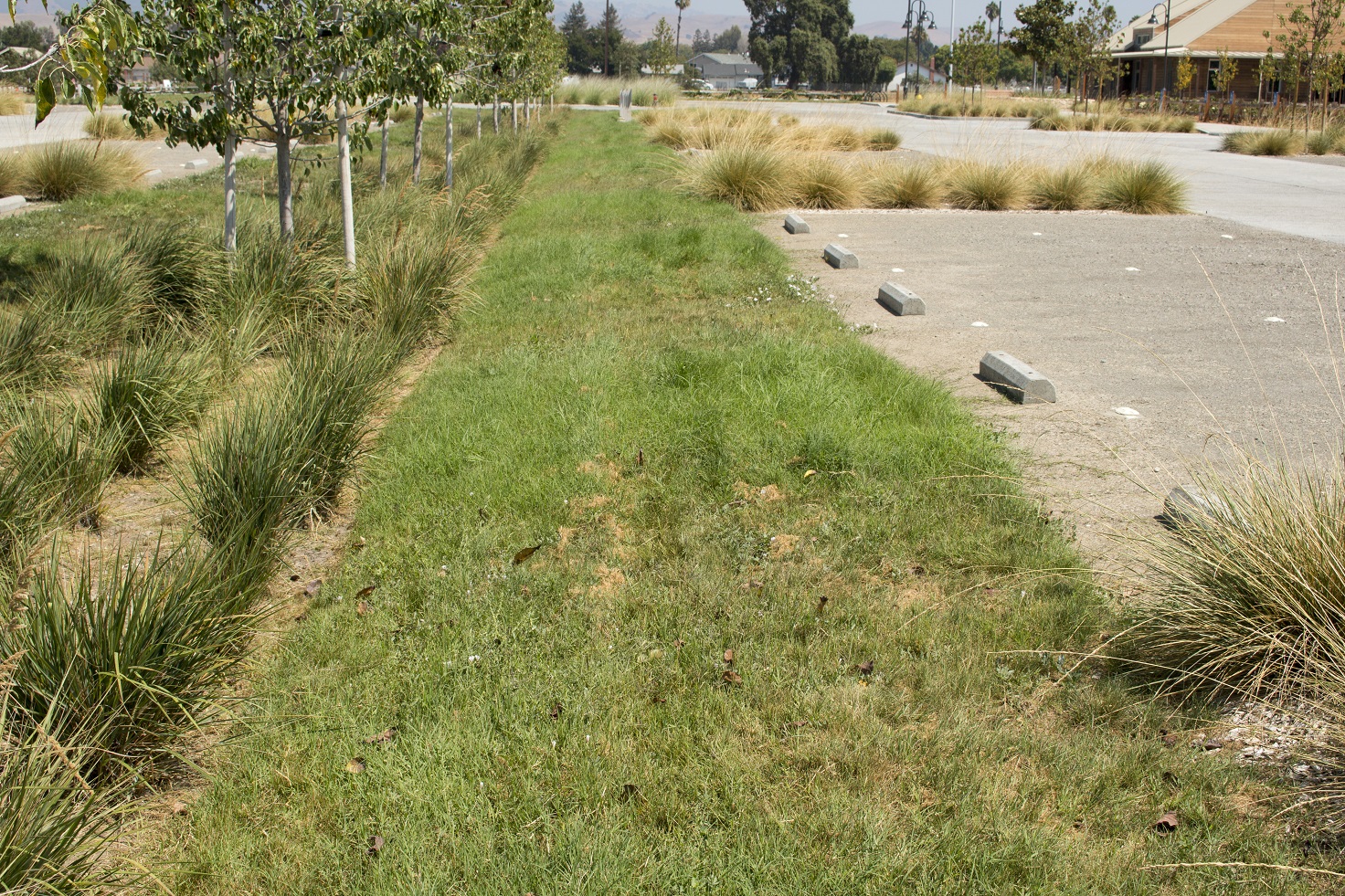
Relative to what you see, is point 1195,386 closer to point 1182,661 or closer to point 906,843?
point 1182,661

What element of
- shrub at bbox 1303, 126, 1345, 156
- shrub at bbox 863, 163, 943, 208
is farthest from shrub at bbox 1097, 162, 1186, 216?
shrub at bbox 1303, 126, 1345, 156

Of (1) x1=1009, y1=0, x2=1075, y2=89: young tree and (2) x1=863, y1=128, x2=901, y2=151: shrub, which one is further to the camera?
(1) x1=1009, y1=0, x2=1075, y2=89: young tree

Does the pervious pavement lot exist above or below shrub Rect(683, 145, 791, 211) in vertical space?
below

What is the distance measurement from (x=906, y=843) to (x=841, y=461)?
8.39ft

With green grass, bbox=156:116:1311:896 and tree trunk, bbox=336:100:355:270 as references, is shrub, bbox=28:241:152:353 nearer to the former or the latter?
tree trunk, bbox=336:100:355:270

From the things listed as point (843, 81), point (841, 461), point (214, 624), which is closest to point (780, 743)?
point (214, 624)

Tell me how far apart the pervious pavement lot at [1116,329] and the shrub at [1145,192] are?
86cm

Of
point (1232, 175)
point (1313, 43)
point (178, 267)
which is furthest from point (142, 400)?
point (1313, 43)

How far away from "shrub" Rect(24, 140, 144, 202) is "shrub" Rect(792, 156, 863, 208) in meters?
9.98

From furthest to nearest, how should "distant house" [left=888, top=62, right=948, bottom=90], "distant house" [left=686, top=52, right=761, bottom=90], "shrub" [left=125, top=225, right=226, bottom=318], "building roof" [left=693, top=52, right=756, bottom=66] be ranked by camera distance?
"building roof" [left=693, top=52, right=756, bottom=66] < "distant house" [left=686, top=52, right=761, bottom=90] < "distant house" [left=888, top=62, right=948, bottom=90] < "shrub" [left=125, top=225, right=226, bottom=318]

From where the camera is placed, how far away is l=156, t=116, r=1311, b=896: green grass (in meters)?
2.67

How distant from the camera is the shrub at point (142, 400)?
528 cm

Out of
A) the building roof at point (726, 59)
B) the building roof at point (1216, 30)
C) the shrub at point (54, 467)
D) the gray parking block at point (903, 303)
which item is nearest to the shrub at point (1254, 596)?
the shrub at point (54, 467)

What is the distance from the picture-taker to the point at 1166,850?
8.68 feet
